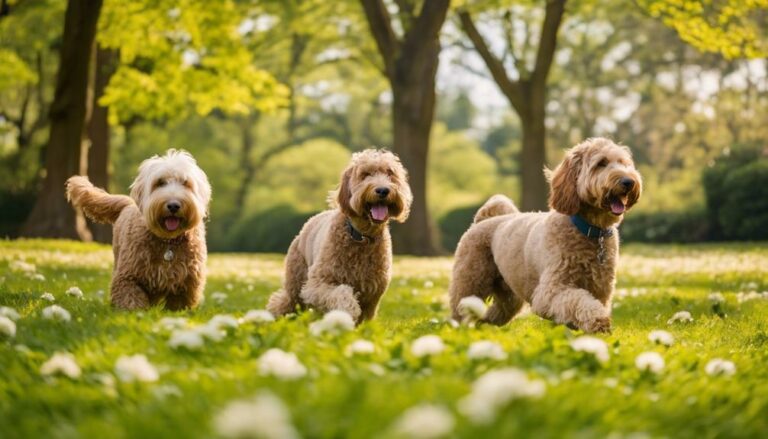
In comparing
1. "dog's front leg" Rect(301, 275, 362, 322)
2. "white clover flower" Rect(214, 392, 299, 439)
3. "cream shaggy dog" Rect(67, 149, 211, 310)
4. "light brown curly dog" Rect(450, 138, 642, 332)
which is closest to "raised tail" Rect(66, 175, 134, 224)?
"cream shaggy dog" Rect(67, 149, 211, 310)

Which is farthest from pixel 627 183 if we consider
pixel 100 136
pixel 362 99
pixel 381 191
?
pixel 362 99

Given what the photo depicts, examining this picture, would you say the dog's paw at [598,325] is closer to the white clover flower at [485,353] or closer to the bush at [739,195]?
the white clover flower at [485,353]

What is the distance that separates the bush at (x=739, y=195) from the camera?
26531mm

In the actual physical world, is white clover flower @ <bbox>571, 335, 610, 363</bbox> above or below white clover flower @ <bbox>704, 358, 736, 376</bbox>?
above

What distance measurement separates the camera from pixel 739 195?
27.1 metres

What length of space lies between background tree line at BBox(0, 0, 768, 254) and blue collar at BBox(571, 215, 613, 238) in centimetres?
958

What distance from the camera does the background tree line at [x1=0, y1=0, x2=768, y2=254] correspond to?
21.0 m

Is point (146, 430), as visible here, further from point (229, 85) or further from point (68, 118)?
point (229, 85)

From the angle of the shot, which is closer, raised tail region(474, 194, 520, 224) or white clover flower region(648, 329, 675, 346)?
white clover flower region(648, 329, 675, 346)

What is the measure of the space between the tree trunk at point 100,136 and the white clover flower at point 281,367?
69.7 feet

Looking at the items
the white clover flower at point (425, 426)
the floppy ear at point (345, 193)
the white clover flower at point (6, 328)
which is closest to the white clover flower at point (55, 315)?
the white clover flower at point (6, 328)

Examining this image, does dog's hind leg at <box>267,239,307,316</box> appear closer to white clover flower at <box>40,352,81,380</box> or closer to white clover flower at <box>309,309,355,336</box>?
white clover flower at <box>309,309,355,336</box>

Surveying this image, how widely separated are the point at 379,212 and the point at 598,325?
6.14 ft

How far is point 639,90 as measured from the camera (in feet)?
161
